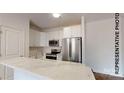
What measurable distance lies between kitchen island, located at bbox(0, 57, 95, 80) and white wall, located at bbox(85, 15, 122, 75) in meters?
2.56

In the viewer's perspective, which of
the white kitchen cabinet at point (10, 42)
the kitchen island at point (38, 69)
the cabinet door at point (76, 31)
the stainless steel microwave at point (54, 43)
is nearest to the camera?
the kitchen island at point (38, 69)

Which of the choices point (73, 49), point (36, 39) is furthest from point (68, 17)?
point (36, 39)

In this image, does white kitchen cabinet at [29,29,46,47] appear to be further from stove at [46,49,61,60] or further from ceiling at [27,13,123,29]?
ceiling at [27,13,123,29]

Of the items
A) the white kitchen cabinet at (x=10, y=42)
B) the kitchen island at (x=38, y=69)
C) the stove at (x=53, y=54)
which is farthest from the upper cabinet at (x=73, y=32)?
the kitchen island at (x=38, y=69)

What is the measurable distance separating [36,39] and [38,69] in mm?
3751

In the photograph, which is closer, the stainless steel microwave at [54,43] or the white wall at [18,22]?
the white wall at [18,22]

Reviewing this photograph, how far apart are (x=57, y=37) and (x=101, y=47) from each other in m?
1.93

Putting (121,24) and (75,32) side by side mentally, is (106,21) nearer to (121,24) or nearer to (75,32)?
(121,24)

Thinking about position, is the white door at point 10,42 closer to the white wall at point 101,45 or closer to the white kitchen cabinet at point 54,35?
the white kitchen cabinet at point 54,35

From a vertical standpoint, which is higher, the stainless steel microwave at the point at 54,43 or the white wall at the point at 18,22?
the white wall at the point at 18,22

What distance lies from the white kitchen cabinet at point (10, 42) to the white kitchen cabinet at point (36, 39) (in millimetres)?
1178

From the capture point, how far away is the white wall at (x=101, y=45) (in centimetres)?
354
